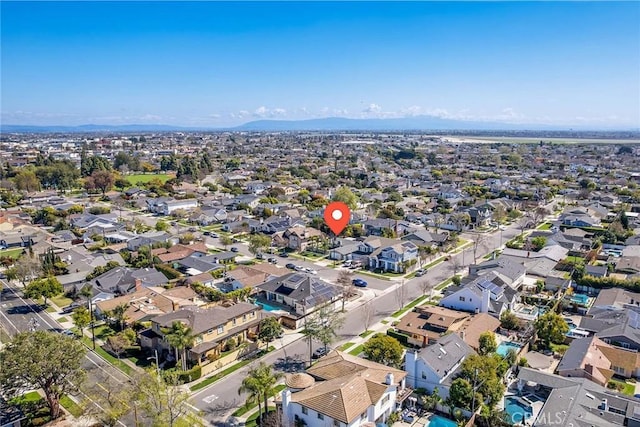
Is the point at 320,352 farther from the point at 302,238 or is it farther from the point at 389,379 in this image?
the point at 302,238

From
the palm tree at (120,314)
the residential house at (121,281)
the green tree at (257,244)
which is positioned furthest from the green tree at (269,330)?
the green tree at (257,244)

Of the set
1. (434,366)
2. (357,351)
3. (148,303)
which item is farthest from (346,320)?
(148,303)

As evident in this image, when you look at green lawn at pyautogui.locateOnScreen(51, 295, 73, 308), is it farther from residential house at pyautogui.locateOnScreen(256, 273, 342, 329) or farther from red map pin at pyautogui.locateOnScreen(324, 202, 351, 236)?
red map pin at pyautogui.locateOnScreen(324, 202, 351, 236)

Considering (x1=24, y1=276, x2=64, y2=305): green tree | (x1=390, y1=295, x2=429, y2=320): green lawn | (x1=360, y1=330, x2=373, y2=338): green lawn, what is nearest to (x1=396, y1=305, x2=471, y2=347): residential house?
(x1=390, y1=295, x2=429, y2=320): green lawn

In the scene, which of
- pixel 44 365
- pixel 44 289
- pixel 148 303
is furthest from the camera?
pixel 44 289

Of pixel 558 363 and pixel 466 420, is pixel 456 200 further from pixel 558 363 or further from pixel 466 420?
pixel 466 420
